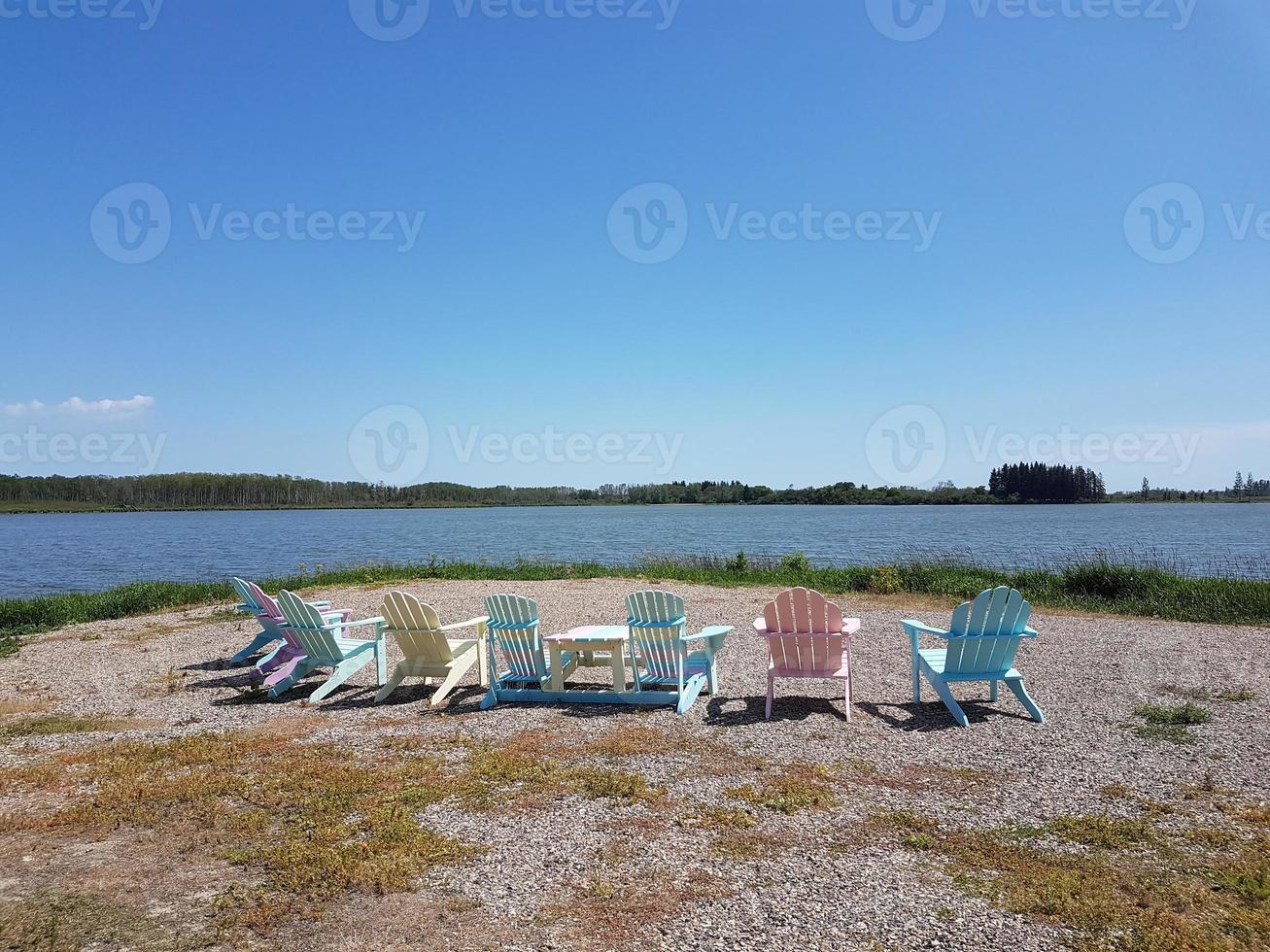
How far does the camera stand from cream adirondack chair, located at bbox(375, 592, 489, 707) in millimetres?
8047

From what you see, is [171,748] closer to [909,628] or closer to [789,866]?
[789,866]

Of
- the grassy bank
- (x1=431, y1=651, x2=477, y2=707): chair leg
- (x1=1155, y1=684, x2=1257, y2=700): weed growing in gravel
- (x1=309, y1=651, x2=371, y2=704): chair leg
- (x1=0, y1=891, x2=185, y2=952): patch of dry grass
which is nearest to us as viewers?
(x1=0, y1=891, x2=185, y2=952): patch of dry grass

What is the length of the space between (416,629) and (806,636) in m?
4.04

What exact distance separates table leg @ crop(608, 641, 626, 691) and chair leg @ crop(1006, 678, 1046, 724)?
3.70 m

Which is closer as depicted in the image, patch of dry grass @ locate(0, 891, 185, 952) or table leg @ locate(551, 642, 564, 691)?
patch of dry grass @ locate(0, 891, 185, 952)

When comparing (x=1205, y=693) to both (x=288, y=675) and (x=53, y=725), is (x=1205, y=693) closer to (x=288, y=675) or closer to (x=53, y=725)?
(x=288, y=675)

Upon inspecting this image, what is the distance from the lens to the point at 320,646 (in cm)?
849

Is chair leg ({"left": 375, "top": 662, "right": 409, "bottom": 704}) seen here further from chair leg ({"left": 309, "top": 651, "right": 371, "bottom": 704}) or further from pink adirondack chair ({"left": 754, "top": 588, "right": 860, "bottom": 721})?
pink adirondack chair ({"left": 754, "top": 588, "right": 860, "bottom": 721})

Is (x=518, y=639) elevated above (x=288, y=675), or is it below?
above

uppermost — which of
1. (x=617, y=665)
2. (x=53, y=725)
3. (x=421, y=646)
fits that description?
(x=421, y=646)

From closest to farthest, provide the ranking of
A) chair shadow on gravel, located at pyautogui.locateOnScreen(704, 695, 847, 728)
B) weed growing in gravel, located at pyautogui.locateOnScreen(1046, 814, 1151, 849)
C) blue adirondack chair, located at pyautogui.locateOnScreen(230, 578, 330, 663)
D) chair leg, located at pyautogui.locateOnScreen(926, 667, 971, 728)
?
weed growing in gravel, located at pyautogui.locateOnScreen(1046, 814, 1151, 849)
chair leg, located at pyautogui.locateOnScreen(926, 667, 971, 728)
chair shadow on gravel, located at pyautogui.locateOnScreen(704, 695, 847, 728)
blue adirondack chair, located at pyautogui.locateOnScreen(230, 578, 330, 663)

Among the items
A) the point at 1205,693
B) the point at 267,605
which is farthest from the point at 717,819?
the point at 267,605

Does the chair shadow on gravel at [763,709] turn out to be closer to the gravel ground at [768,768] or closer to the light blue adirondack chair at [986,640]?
the gravel ground at [768,768]

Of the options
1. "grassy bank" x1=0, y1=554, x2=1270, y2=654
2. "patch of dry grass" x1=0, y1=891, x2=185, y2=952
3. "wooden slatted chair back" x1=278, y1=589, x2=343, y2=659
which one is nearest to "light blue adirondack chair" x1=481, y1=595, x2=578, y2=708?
"wooden slatted chair back" x1=278, y1=589, x2=343, y2=659
